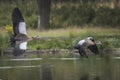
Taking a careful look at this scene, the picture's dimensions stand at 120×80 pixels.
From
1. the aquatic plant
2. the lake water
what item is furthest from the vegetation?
the lake water

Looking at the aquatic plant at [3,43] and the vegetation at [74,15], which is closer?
the aquatic plant at [3,43]

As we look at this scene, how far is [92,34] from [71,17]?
1230 cm

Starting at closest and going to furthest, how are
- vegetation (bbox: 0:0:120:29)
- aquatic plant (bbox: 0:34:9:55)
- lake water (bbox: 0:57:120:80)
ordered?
lake water (bbox: 0:57:120:80)
aquatic plant (bbox: 0:34:9:55)
vegetation (bbox: 0:0:120:29)

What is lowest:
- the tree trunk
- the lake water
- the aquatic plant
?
the lake water

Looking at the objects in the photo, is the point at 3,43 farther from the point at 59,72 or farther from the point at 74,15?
the point at 74,15

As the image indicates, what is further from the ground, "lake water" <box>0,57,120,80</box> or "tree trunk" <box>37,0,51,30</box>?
"tree trunk" <box>37,0,51,30</box>

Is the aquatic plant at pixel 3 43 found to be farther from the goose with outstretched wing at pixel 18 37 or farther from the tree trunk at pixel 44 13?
the tree trunk at pixel 44 13

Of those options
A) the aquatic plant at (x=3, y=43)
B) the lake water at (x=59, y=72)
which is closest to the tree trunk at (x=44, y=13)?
the aquatic plant at (x=3, y=43)

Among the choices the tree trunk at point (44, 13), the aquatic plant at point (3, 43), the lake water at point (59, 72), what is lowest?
the lake water at point (59, 72)

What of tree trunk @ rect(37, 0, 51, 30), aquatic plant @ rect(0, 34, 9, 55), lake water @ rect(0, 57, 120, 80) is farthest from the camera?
tree trunk @ rect(37, 0, 51, 30)

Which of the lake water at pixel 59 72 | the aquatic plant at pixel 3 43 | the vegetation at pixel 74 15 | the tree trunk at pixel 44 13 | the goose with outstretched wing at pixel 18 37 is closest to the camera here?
the lake water at pixel 59 72

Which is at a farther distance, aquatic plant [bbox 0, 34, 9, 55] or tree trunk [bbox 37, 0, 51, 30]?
tree trunk [bbox 37, 0, 51, 30]

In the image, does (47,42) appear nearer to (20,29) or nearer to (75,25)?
(20,29)

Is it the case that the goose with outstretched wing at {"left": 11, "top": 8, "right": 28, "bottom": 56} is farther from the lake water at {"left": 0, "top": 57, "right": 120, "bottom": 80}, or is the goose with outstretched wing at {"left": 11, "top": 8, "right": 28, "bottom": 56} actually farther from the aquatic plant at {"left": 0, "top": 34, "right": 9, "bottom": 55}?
the lake water at {"left": 0, "top": 57, "right": 120, "bottom": 80}
